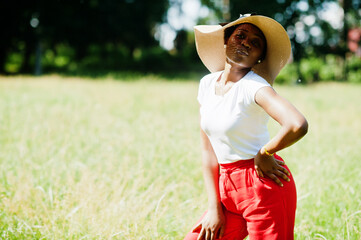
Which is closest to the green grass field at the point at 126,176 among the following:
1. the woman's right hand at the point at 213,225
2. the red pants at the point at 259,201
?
the woman's right hand at the point at 213,225

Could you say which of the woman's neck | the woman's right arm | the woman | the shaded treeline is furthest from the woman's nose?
the shaded treeline

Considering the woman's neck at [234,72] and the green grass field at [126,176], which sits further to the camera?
the green grass field at [126,176]

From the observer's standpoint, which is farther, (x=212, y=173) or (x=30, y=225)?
(x=30, y=225)

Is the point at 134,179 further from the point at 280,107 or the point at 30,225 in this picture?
the point at 280,107

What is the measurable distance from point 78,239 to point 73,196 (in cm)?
54

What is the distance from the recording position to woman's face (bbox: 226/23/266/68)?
159 centimetres

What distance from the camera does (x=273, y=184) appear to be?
5.00 feet

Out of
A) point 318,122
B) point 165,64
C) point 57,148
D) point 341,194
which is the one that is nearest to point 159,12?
point 165,64

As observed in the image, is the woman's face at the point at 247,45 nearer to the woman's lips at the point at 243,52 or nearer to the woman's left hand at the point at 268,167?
the woman's lips at the point at 243,52

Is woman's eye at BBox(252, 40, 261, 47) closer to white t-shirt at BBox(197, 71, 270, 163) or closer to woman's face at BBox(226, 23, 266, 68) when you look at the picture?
woman's face at BBox(226, 23, 266, 68)

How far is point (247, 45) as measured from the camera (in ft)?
5.22

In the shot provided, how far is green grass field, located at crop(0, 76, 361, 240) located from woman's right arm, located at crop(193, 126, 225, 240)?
68cm

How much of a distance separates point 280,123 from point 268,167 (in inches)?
10.0

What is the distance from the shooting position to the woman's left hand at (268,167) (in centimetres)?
150
